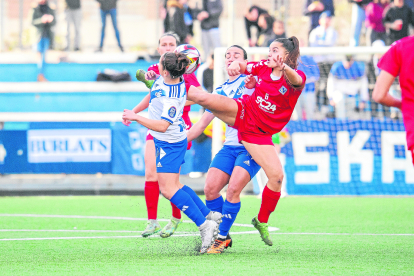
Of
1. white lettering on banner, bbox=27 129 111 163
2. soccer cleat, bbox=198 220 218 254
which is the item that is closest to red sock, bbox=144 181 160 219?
soccer cleat, bbox=198 220 218 254

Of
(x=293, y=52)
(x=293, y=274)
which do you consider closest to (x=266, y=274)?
(x=293, y=274)

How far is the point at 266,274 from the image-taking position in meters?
4.36

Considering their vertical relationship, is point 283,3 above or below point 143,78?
above

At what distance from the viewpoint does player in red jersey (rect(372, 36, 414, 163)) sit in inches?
163

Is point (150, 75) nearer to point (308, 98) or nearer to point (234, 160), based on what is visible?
point (234, 160)

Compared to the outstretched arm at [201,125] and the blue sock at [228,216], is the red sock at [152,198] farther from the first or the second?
the blue sock at [228,216]

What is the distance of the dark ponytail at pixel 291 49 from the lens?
215 inches

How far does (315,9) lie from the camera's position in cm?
1395

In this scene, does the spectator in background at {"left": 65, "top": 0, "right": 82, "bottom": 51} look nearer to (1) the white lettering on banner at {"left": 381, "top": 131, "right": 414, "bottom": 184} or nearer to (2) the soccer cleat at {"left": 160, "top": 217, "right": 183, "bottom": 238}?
(1) the white lettering on banner at {"left": 381, "top": 131, "right": 414, "bottom": 184}

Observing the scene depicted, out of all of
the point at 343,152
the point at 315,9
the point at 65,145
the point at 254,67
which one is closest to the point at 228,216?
the point at 254,67

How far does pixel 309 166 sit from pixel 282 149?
0.59 m

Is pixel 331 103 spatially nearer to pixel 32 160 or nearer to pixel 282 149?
Answer: pixel 282 149

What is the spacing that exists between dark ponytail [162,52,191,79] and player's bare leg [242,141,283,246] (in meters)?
0.88

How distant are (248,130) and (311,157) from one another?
6260 mm
